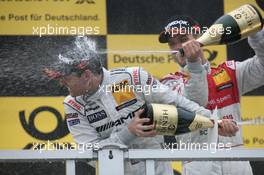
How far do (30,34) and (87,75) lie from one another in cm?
89

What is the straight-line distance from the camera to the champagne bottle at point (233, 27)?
2803 mm

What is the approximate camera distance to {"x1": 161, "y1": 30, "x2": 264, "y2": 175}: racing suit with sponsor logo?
297 centimetres

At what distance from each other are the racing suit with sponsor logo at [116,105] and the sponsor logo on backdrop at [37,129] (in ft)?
2.26

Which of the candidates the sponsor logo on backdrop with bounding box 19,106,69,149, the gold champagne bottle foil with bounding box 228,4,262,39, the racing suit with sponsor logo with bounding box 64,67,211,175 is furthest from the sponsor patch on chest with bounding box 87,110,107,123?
the sponsor logo on backdrop with bounding box 19,106,69,149

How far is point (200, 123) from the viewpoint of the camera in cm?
263

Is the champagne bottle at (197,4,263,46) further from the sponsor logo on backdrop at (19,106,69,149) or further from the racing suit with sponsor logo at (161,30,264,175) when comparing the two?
the sponsor logo on backdrop at (19,106,69,149)

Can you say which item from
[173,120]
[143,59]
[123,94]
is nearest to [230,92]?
[123,94]

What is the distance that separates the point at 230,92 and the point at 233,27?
33 cm

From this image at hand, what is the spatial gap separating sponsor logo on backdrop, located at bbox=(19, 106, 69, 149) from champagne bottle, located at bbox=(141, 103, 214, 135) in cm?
108

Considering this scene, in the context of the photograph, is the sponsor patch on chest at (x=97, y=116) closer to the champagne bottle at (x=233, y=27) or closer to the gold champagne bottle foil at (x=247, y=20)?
the champagne bottle at (x=233, y=27)

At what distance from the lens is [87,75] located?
9.50ft

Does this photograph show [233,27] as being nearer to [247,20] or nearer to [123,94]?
[247,20]

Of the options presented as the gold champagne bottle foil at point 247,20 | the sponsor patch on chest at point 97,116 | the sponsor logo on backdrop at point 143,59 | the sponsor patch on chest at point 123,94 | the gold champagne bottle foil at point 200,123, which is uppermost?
the gold champagne bottle foil at point 247,20

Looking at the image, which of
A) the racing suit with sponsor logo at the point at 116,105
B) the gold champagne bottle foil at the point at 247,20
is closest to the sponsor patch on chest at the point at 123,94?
the racing suit with sponsor logo at the point at 116,105
